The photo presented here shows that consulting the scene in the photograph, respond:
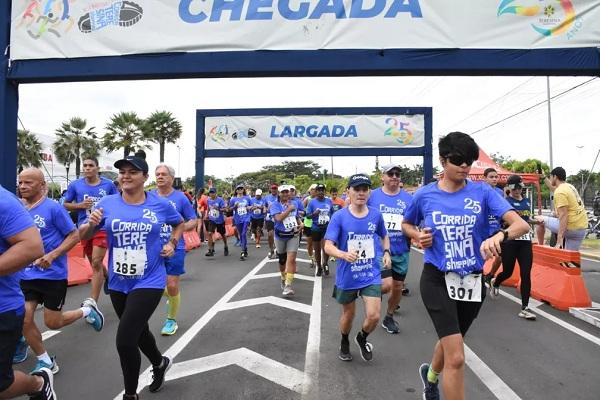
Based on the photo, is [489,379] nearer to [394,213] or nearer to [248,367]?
[248,367]

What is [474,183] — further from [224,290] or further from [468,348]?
[224,290]

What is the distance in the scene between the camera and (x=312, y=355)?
4406 mm

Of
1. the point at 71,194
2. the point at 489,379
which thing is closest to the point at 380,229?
the point at 489,379

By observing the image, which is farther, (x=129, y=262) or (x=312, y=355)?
(x=312, y=355)

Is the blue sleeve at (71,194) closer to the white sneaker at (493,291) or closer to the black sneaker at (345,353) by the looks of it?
the black sneaker at (345,353)

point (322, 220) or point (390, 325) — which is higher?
point (322, 220)

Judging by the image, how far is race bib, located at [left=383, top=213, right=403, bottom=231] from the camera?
5605 mm

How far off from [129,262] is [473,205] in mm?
2723

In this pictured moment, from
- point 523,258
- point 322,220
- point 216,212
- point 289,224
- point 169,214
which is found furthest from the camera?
point 216,212

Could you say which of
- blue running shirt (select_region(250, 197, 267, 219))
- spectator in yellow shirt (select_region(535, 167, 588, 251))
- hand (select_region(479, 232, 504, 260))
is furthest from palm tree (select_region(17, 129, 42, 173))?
hand (select_region(479, 232, 504, 260))

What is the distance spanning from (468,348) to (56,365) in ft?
14.3

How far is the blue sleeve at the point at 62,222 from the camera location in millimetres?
4000

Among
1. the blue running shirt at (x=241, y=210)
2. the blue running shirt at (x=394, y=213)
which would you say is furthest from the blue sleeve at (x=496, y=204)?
the blue running shirt at (x=241, y=210)

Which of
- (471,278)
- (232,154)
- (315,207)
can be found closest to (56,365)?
(471,278)
